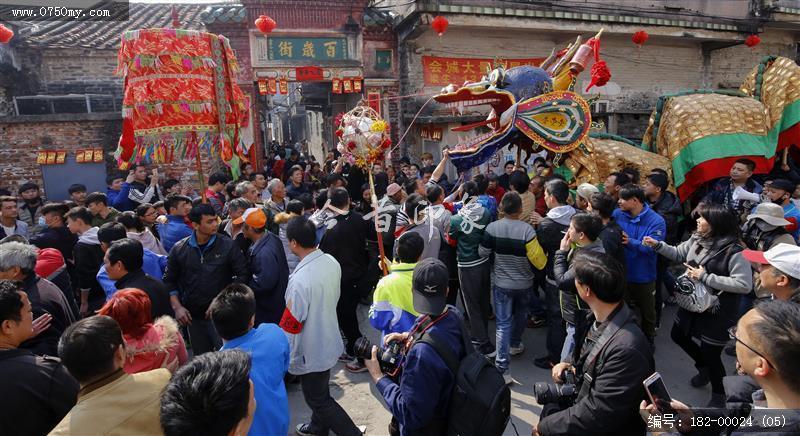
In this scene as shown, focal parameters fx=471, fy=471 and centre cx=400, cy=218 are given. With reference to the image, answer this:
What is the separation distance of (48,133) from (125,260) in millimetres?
7922

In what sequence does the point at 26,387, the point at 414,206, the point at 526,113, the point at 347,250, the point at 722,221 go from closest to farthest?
the point at 26,387 → the point at 722,221 → the point at 414,206 → the point at 347,250 → the point at 526,113

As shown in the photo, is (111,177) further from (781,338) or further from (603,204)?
(781,338)

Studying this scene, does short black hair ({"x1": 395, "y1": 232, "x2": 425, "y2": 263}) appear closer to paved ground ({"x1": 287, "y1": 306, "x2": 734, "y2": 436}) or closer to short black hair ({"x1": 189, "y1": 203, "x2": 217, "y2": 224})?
paved ground ({"x1": 287, "y1": 306, "x2": 734, "y2": 436})

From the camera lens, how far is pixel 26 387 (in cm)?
203

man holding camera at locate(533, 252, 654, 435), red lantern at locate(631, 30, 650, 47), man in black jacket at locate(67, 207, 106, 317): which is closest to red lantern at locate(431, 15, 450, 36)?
red lantern at locate(631, 30, 650, 47)

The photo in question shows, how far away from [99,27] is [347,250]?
1255 centimetres

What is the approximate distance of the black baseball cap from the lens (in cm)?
229

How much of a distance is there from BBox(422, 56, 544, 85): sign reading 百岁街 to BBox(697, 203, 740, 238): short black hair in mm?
8809

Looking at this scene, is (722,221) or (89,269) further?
(89,269)

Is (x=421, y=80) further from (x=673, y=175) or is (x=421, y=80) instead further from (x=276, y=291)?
(x=276, y=291)

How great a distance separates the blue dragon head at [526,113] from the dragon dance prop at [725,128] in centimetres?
154

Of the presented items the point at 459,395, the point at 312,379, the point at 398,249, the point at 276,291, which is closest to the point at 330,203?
the point at 276,291

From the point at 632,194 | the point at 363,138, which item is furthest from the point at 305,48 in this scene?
the point at 632,194

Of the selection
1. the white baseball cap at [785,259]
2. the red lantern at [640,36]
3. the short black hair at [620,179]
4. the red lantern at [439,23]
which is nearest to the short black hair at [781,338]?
the white baseball cap at [785,259]
